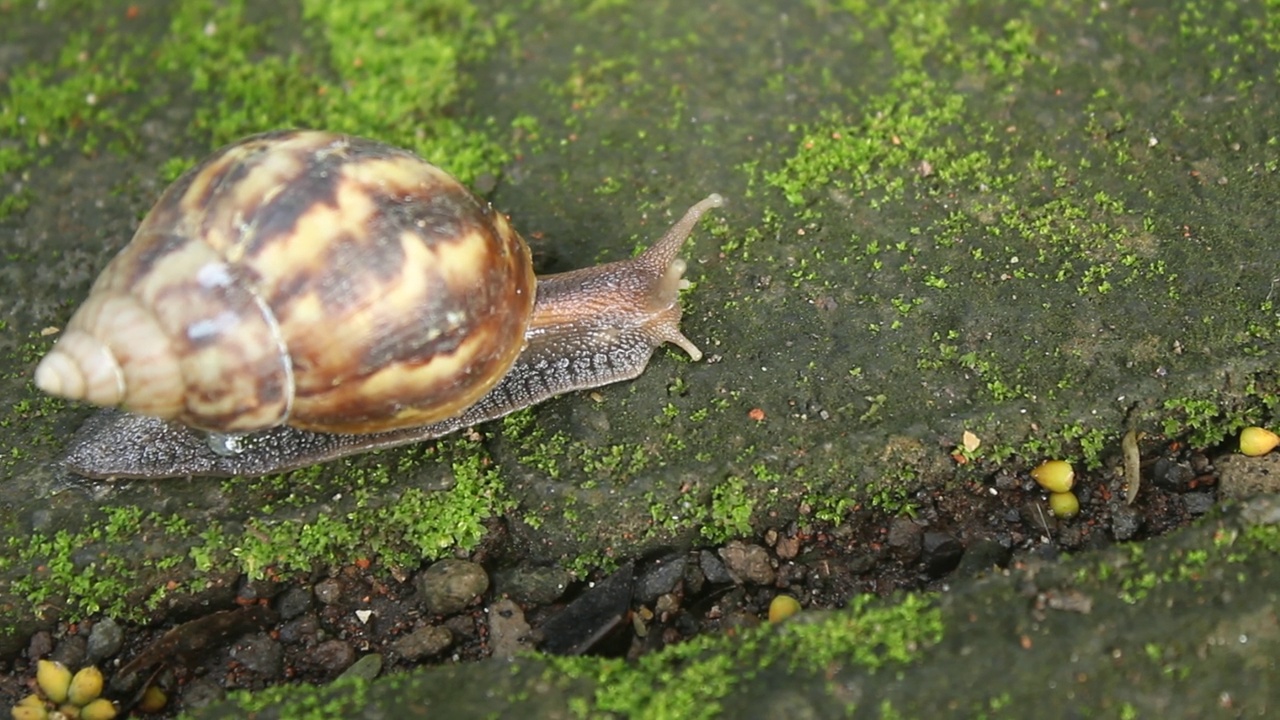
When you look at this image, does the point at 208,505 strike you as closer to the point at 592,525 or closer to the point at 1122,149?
the point at 592,525

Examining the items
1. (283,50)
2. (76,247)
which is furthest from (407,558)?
(283,50)

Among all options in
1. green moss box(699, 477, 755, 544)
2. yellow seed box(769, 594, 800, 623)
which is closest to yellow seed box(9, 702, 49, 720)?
green moss box(699, 477, 755, 544)

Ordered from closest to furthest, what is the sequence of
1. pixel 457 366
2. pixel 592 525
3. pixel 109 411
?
pixel 457 366, pixel 592 525, pixel 109 411

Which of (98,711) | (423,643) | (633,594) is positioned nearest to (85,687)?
(98,711)

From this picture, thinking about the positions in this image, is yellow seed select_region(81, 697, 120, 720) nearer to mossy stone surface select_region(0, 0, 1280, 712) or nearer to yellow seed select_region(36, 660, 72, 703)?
yellow seed select_region(36, 660, 72, 703)

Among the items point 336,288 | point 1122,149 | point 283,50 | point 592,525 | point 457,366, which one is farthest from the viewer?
point 283,50

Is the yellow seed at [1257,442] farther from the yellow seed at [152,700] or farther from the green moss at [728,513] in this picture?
the yellow seed at [152,700]

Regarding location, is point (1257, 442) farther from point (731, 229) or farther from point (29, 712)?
Result: point (29, 712)

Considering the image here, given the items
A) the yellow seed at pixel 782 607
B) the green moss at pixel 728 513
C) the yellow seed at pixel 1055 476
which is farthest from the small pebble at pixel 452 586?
the yellow seed at pixel 1055 476
